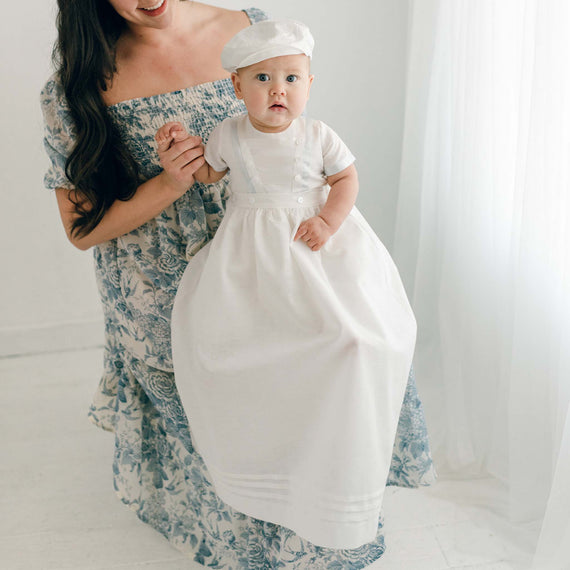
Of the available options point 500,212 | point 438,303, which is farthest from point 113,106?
point 438,303

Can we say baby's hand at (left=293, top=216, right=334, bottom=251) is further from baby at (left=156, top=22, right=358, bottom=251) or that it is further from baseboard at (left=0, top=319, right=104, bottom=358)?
baseboard at (left=0, top=319, right=104, bottom=358)

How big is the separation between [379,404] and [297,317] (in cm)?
19

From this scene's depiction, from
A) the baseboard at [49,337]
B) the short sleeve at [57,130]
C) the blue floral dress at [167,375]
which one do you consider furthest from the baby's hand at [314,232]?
the baseboard at [49,337]

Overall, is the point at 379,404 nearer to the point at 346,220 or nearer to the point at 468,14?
the point at 346,220

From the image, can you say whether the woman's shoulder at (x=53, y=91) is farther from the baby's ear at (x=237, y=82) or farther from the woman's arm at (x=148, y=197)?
the baby's ear at (x=237, y=82)

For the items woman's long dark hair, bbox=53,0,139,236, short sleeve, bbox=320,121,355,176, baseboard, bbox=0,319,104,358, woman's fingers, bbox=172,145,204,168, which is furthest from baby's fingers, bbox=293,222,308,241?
baseboard, bbox=0,319,104,358

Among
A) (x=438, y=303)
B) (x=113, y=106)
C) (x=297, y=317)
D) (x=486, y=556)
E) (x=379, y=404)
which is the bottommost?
(x=486, y=556)

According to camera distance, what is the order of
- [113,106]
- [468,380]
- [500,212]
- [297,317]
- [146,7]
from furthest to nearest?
[468,380] < [500,212] < [113,106] < [146,7] < [297,317]

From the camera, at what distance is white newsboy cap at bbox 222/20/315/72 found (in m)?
0.93

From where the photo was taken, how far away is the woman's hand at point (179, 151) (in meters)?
1.07

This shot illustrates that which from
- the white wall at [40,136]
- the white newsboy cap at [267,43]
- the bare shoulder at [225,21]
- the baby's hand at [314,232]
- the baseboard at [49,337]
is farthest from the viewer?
the baseboard at [49,337]

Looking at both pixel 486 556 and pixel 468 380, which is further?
pixel 468 380

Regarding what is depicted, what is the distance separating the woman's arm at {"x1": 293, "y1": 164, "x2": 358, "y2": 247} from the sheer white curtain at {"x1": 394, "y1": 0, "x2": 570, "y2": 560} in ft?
1.29

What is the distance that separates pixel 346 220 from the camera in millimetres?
1126
